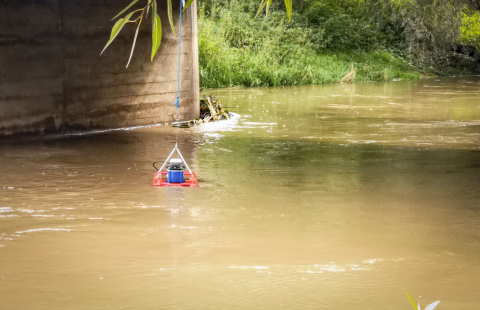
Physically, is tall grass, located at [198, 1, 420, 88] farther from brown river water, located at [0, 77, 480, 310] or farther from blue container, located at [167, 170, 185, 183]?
blue container, located at [167, 170, 185, 183]

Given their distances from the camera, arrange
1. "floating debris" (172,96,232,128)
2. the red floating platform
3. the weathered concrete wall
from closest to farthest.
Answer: the red floating platform → the weathered concrete wall → "floating debris" (172,96,232,128)

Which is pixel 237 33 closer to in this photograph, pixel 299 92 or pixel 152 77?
pixel 299 92

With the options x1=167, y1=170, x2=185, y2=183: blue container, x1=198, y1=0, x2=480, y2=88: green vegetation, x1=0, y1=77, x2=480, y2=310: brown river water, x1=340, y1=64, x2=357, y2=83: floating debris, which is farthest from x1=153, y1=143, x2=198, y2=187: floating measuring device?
x1=340, y1=64, x2=357, y2=83: floating debris

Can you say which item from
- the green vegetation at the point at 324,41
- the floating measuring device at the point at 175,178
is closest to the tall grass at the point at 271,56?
the green vegetation at the point at 324,41

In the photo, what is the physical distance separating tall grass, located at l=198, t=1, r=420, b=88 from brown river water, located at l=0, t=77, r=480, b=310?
13711 millimetres

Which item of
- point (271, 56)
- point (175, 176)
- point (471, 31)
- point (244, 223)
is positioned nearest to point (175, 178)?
point (175, 176)

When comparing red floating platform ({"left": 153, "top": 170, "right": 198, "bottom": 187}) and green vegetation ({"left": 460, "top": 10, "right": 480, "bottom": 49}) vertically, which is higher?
green vegetation ({"left": 460, "top": 10, "right": 480, "bottom": 49})

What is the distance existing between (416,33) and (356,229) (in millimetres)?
26919

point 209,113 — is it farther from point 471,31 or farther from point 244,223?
point 471,31

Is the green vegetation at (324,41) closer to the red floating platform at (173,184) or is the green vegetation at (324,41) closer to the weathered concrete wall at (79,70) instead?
the weathered concrete wall at (79,70)

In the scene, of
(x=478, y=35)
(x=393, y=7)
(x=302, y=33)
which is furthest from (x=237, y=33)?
(x=478, y=35)

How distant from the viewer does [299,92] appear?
933 inches

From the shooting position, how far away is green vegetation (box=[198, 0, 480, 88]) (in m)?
25.9

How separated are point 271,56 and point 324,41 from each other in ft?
20.9
